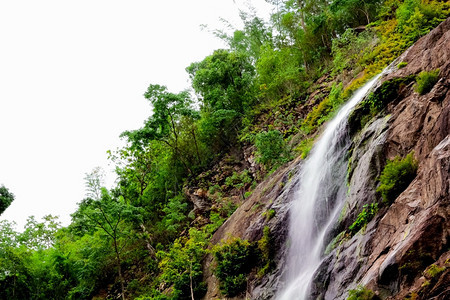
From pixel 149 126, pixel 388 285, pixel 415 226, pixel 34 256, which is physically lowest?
pixel 388 285

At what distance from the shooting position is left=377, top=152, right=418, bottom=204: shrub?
5.91m

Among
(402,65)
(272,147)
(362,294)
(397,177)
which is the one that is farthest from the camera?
(272,147)

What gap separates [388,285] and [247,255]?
7.26 metres

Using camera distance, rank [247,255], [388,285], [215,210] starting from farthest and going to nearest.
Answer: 1. [215,210]
2. [247,255]
3. [388,285]

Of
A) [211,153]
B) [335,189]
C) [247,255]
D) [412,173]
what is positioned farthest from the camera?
[211,153]

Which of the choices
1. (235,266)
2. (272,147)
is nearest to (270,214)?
(235,266)

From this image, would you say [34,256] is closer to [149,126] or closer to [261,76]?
[149,126]

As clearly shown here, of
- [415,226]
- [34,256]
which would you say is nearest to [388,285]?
[415,226]

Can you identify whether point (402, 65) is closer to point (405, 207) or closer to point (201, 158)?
point (405, 207)

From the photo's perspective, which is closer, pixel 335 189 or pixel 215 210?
pixel 335 189

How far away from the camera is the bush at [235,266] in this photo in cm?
1127

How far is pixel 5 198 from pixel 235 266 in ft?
39.5

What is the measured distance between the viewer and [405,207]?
543cm

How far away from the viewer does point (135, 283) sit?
18.5 meters
